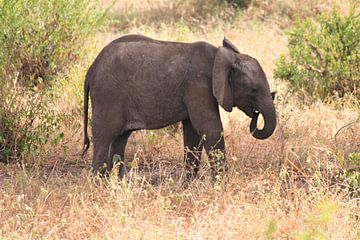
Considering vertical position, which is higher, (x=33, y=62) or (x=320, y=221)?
(x=320, y=221)

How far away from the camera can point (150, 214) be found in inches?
220

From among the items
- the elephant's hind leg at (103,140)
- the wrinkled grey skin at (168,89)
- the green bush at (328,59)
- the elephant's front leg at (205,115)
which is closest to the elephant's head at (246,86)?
the wrinkled grey skin at (168,89)

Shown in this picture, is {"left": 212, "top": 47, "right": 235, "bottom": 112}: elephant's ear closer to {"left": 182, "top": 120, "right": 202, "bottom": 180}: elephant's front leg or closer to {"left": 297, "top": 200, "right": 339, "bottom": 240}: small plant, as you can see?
{"left": 182, "top": 120, "right": 202, "bottom": 180}: elephant's front leg

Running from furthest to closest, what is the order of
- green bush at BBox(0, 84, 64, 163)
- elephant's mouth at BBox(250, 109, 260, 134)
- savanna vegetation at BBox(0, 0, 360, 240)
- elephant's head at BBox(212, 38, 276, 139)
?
green bush at BBox(0, 84, 64, 163), elephant's mouth at BBox(250, 109, 260, 134), elephant's head at BBox(212, 38, 276, 139), savanna vegetation at BBox(0, 0, 360, 240)

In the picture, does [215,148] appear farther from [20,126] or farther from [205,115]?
[20,126]

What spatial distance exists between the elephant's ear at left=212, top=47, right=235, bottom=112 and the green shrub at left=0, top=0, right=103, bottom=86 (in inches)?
76.9

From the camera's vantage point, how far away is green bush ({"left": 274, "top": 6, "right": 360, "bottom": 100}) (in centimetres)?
1006

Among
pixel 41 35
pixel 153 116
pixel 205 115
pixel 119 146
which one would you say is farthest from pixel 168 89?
pixel 41 35

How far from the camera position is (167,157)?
779 cm

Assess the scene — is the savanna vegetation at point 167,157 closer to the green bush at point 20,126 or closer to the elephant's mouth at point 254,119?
the green bush at point 20,126

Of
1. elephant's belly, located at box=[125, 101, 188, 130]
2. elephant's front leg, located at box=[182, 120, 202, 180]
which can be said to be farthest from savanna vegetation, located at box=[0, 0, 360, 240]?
elephant's belly, located at box=[125, 101, 188, 130]

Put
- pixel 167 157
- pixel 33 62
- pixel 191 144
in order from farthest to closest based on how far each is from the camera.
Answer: pixel 33 62
pixel 167 157
pixel 191 144

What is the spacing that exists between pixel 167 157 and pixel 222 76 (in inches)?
55.6

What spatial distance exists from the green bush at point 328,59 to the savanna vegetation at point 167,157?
16 millimetres
